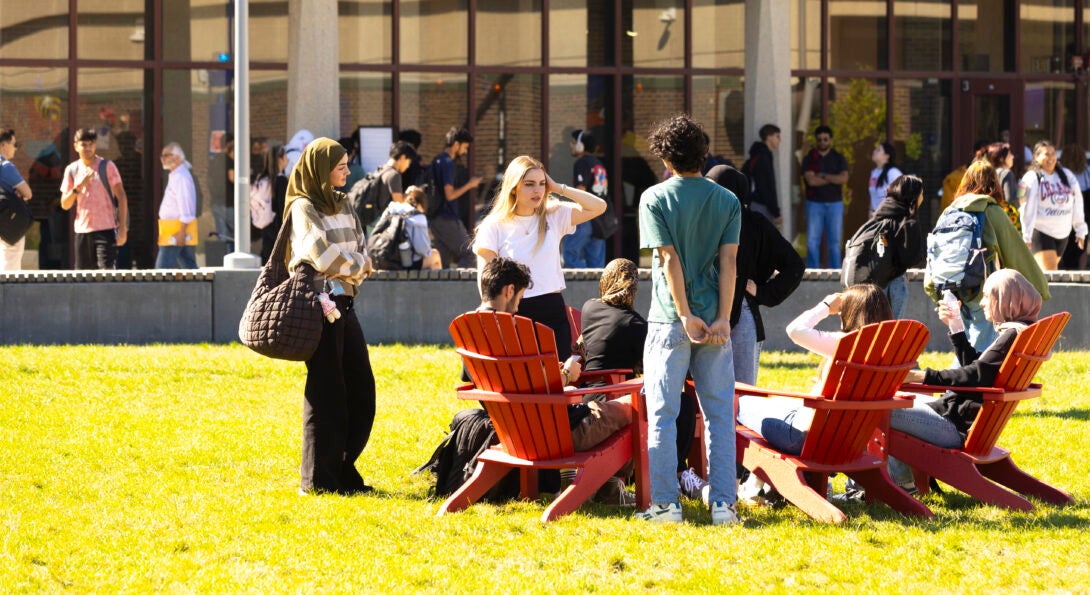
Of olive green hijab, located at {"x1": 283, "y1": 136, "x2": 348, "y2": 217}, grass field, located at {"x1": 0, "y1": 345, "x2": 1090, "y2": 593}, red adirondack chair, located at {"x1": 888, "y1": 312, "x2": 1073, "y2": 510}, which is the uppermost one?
olive green hijab, located at {"x1": 283, "y1": 136, "x2": 348, "y2": 217}

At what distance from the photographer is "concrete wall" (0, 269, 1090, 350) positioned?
570 inches

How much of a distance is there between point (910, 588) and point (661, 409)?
1.52m

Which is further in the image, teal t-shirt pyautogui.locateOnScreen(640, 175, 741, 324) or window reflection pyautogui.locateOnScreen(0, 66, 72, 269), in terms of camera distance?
window reflection pyautogui.locateOnScreen(0, 66, 72, 269)

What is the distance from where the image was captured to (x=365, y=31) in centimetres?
2105

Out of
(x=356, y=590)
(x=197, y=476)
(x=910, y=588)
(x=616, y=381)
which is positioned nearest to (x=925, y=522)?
(x=910, y=588)

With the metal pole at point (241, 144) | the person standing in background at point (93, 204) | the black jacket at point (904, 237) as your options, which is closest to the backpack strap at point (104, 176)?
the person standing in background at point (93, 204)

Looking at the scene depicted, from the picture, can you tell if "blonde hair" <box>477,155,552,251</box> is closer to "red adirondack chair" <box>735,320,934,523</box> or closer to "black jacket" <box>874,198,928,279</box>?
"red adirondack chair" <box>735,320,934,523</box>

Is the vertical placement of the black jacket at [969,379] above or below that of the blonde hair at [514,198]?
below

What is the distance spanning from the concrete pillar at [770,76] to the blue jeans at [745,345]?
13026 mm

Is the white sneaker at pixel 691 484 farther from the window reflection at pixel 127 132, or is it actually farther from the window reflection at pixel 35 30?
the window reflection at pixel 35 30

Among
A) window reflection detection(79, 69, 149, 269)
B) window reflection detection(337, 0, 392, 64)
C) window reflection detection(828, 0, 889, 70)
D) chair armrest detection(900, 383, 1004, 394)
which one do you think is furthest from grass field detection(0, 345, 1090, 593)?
window reflection detection(828, 0, 889, 70)

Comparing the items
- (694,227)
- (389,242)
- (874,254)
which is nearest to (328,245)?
(694,227)

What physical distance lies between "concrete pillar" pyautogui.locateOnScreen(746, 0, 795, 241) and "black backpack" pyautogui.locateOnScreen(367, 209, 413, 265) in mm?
7534

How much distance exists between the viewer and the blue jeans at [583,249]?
17859 millimetres
